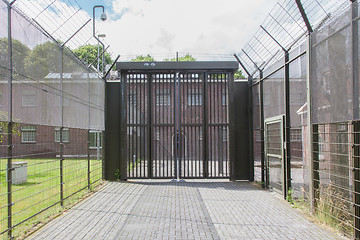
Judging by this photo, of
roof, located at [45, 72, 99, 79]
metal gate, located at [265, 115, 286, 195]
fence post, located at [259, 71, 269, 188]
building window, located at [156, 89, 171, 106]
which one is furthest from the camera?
building window, located at [156, 89, 171, 106]

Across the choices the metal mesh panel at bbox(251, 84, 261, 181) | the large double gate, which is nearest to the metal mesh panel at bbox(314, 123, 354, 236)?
the metal mesh panel at bbox(251, 84, 261, 181)

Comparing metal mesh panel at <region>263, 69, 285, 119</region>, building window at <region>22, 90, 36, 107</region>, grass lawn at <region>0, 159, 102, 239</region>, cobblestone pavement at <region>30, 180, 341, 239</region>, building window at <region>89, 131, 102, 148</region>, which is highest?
metal mesh panel at <region>263, 69, 285, 119</region>

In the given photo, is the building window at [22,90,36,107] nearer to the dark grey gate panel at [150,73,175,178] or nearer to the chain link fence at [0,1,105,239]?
the chain link fence at [0,1,105,239]

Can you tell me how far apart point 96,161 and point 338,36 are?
745 centimetres

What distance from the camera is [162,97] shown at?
37.4 feet

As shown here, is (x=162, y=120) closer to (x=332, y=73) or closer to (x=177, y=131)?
(x=177, y=131)

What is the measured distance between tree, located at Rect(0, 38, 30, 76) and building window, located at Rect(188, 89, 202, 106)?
6.84 metres

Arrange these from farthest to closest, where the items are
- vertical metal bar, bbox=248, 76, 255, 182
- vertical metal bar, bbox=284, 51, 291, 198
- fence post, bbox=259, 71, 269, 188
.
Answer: vertical metal bar, bbox=248, 76, 255, 182
fence post, bbox=259, 71, 269, 188
vertical metal bar, bbox=284, 51, 291, 198

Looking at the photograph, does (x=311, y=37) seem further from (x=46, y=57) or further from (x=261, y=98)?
(x=46, y=57)

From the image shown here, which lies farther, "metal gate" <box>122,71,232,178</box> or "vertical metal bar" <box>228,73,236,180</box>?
"metal gate" <box>122,71,232,178</box>

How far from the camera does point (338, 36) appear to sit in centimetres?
506

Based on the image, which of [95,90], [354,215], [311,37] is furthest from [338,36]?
[95,90]

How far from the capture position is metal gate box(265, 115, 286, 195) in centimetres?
781

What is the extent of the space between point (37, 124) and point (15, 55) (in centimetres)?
123
